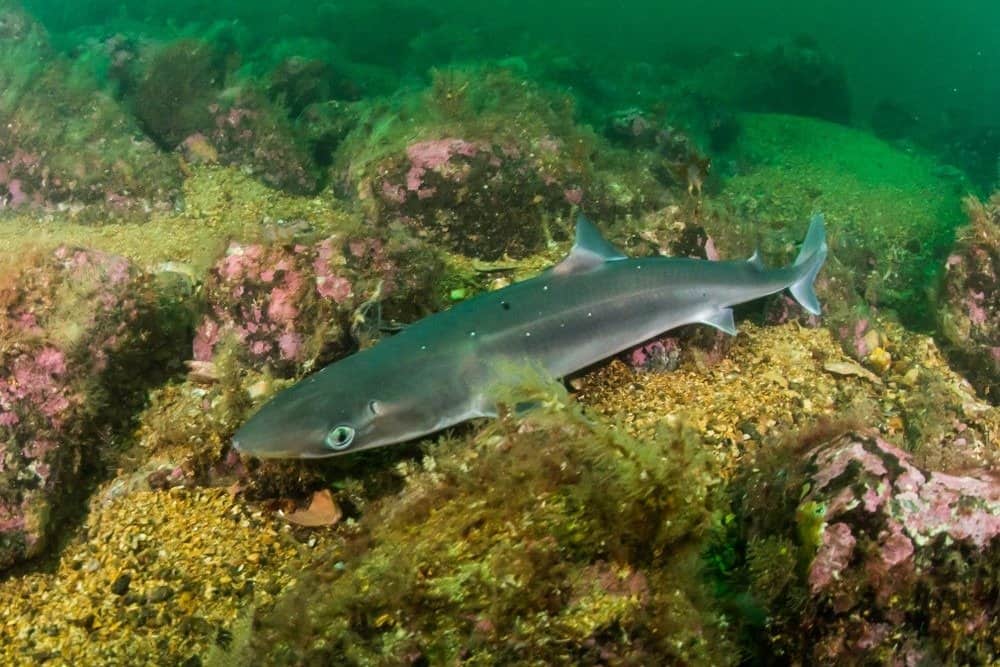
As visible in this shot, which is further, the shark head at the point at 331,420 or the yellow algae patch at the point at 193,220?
the yellow algae patch at the point at 193,220

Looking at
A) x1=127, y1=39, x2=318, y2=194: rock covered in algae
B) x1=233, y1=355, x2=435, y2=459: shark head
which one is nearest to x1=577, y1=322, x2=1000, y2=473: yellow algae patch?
x1=233, y1=355, x2=435, y2=459: shark head

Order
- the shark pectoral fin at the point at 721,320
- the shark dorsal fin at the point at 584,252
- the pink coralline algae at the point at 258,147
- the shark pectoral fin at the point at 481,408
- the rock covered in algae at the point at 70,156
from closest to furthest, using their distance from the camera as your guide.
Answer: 1. the shark pectoral fin at the point at 481,408
2. the shark dorsal fin at the point at 584,252
3. the shark pectoral fin at the point at 721,320
4. the rock covered in algae at the point at 70,156
5. the pink coralline algae at the point at 258,147

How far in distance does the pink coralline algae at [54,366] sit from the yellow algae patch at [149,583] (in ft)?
1.16

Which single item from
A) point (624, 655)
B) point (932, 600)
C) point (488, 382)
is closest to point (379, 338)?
point (488, 382)

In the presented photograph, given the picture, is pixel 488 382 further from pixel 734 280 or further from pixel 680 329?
pixel 734 280

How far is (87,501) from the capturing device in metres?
4.22

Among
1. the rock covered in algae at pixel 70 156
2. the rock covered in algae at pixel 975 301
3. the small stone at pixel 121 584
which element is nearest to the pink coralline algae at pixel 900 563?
the small stone at pixel 121 584

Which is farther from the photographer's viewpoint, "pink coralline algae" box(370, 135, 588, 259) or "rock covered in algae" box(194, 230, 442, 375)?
"pink coralline algae" box(370, 135, 588, 259)

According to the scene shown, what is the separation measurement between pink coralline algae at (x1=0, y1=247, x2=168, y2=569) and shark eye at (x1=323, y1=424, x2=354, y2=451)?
2.02 m

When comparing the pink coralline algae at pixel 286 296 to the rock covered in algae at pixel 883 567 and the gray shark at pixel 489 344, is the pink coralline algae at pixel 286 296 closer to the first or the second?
the gray shark at pixel 489 344

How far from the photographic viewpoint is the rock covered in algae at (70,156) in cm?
962

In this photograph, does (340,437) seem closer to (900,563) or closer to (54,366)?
(54,366)

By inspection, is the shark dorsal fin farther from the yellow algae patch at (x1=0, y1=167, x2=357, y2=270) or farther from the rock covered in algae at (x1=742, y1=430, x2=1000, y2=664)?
the yellow algae patch at (x1=0, y1=167, x2=357, y2=270)

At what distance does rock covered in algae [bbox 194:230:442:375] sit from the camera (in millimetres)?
4871
